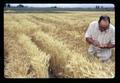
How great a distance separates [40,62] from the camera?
366 inches

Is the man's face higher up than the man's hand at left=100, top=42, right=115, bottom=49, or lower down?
higher up

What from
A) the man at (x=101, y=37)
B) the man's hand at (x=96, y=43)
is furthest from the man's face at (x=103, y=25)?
→ the man's hand at (x=96, y=43)

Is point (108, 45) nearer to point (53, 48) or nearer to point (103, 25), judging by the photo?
point (103, 25)

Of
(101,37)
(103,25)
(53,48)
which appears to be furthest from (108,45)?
(53,48)

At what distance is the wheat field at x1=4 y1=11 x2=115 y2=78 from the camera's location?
9.25 metres

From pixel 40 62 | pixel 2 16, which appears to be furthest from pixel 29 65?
pixel 2 16

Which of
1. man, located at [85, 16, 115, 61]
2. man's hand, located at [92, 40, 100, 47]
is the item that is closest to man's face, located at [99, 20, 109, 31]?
man, located at [85, 16, 115, 61]

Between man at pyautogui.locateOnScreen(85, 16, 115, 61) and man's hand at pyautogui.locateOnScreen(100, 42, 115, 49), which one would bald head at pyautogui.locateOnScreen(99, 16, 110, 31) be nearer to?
man at pyautogui.locateOnScreen(85, 16, 115, 61)

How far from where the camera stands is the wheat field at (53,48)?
9.25 meters

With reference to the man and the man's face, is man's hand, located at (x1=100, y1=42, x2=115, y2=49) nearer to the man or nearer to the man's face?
the man

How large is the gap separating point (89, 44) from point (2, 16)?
1256 millimetres

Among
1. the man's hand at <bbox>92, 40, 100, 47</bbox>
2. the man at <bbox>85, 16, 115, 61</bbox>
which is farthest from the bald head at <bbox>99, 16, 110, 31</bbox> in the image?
the man's hand at <bbox>92, 40, 100, 47</bbox>

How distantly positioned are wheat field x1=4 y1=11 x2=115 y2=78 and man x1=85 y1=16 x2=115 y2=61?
0.06 m

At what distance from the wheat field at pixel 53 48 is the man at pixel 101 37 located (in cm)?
6
